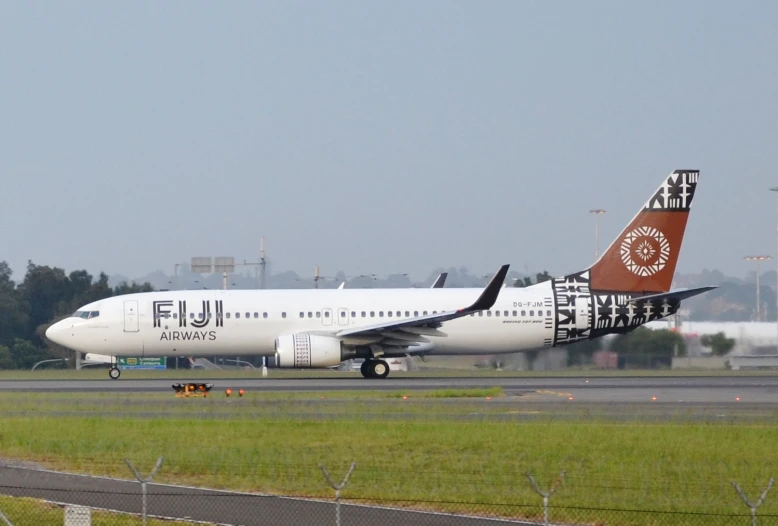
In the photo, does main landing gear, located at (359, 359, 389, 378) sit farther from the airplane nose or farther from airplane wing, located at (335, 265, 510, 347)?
the airplane nose

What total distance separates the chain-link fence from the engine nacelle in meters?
22.7

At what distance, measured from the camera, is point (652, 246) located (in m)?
41.3

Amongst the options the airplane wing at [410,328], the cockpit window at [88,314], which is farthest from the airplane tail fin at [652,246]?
the cockpit window at [88,314]

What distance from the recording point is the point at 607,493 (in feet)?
48.1

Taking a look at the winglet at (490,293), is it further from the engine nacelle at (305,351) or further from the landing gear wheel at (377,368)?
the engine nacelle at (305,351)

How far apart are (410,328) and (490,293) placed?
332 centimetres

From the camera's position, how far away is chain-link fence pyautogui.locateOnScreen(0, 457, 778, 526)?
13.2 metres

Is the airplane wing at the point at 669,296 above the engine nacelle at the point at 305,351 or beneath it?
above

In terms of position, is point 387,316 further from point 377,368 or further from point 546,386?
point 546,386

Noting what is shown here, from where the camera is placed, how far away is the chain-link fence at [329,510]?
13.2 m

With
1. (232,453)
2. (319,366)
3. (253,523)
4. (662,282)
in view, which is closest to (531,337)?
(662,282)

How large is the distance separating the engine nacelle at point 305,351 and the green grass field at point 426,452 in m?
10.7

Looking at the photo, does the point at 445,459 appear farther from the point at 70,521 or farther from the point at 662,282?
the point at 662,282

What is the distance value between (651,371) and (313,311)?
46.3 feet
